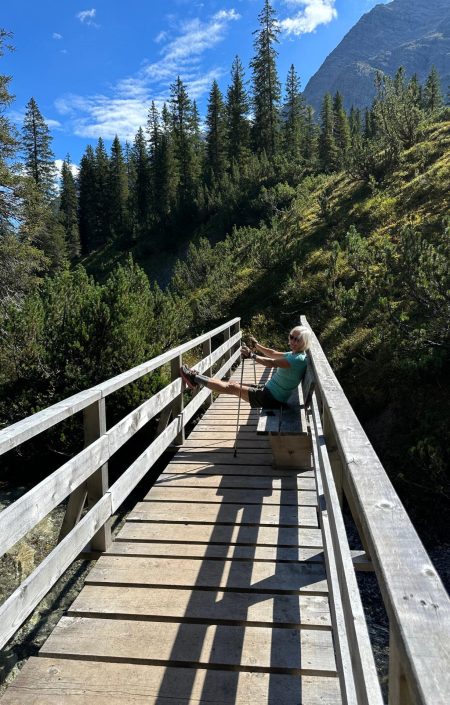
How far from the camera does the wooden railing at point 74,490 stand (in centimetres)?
198

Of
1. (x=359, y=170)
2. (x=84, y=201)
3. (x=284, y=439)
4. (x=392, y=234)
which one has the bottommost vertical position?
(x=284, y=439)

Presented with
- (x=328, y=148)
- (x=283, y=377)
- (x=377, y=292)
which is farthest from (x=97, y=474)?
(x=328, y=148)

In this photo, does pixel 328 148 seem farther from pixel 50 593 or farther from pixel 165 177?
pixel 50 593

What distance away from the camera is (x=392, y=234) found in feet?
45.3

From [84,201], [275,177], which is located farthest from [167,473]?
[84,201]

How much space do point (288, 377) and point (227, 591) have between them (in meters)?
2.66

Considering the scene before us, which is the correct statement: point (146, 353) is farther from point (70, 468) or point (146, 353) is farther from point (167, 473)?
point (70, 468)

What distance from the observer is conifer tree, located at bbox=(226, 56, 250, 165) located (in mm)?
48531

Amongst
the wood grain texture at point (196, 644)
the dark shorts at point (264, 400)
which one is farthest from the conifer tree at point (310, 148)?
the wood grain texture at point (196, 644)

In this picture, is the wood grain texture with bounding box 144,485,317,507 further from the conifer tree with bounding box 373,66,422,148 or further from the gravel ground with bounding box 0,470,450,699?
the conifer tree with bounding box 373,66,422,148

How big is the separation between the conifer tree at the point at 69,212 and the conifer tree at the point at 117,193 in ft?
17.0

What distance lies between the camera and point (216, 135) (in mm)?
50000

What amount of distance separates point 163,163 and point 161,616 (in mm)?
52238

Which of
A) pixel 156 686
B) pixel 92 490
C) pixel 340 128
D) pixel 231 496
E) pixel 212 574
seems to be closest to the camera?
pixel 156 686
